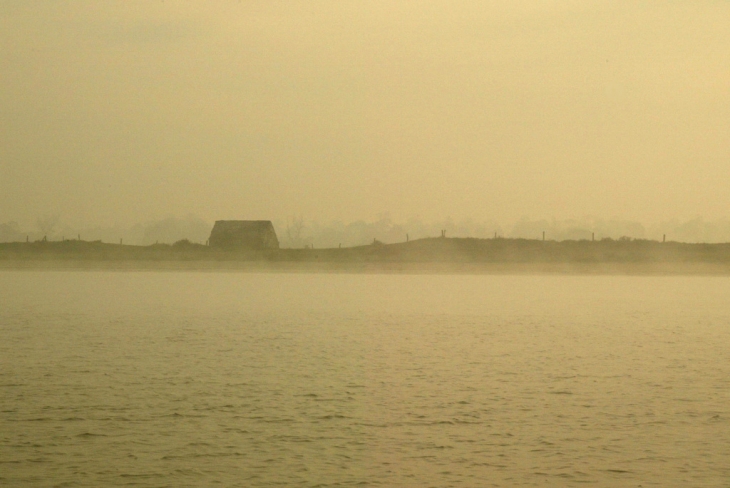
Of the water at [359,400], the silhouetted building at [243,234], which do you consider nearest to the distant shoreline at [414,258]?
the silhouetted building at [243,234]

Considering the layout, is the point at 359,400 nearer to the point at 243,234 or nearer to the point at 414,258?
the point at 414,258

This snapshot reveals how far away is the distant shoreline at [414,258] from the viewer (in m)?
61.5

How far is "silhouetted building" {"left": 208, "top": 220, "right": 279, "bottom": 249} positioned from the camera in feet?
223

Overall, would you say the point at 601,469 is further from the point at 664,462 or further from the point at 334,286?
the point at 334,286

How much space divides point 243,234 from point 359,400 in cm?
5639

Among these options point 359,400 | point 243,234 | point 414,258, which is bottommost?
point 359,400

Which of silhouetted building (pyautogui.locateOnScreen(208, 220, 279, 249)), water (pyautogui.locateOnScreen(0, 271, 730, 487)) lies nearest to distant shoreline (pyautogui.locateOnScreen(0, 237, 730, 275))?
silhouetted building (pyautogui.locateOnScreen(208, 220, 279, 249))

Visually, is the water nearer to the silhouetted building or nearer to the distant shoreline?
the distant shoreline

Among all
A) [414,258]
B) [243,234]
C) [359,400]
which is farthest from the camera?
[243,234]

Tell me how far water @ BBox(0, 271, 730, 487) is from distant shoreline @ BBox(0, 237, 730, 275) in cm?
3399

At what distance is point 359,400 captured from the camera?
519 inches

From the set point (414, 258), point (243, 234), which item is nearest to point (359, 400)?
point (414, 258)

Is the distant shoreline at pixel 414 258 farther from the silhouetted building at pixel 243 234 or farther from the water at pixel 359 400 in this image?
the water at pixel 359 400

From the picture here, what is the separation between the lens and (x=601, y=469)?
9531 millimetres
